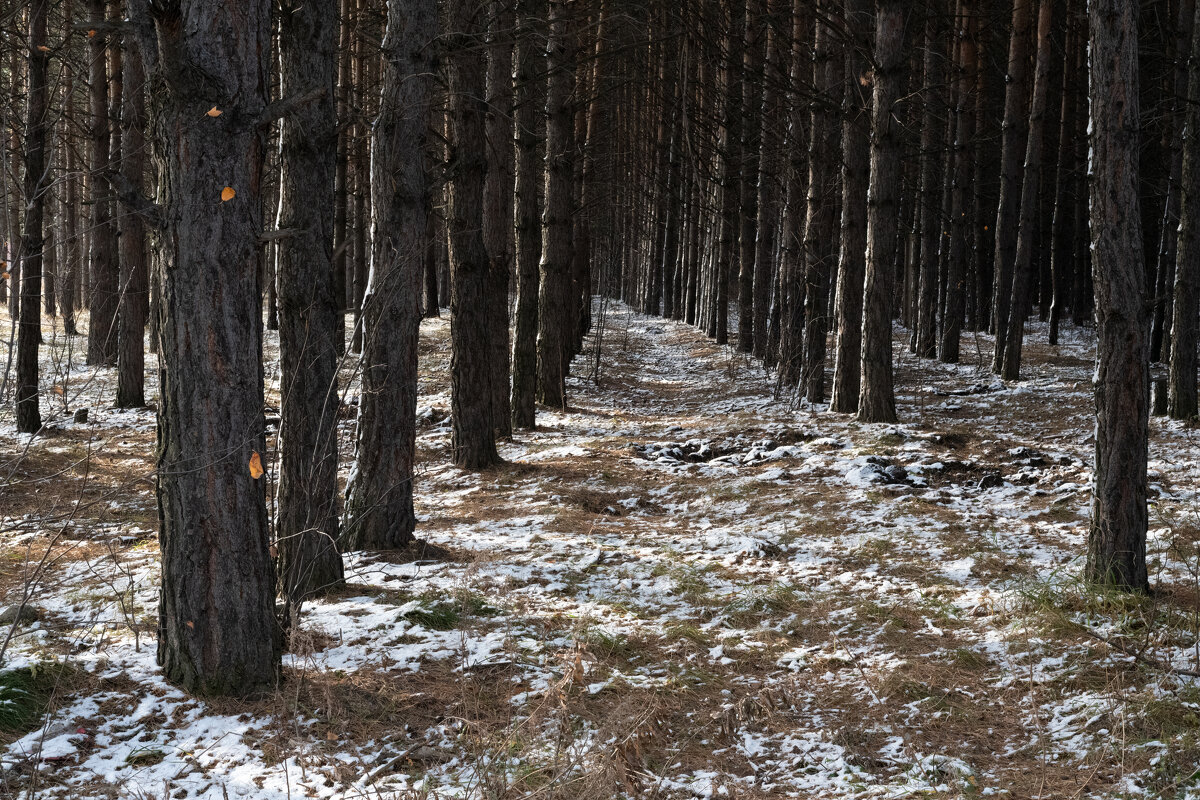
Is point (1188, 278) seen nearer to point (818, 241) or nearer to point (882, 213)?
point (882, 213)

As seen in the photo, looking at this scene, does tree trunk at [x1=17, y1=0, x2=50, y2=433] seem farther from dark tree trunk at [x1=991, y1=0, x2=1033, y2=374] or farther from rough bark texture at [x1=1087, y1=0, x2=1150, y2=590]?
dark tree trunk at [x1=991, y1=0, x2=1033, y2=374]

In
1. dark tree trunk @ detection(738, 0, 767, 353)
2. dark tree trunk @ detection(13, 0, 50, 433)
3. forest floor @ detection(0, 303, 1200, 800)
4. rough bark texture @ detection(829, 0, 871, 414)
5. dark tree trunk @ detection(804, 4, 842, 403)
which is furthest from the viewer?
dark tree trunk @ detection(738, 0, 767, 353)

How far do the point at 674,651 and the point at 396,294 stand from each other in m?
3.11

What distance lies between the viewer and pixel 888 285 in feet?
33.6

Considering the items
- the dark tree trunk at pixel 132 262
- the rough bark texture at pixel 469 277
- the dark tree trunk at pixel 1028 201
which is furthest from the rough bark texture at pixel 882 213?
the dark tree trunk at pixel 132 262

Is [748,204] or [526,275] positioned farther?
[748,204]

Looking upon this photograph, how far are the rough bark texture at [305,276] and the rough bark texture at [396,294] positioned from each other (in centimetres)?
84

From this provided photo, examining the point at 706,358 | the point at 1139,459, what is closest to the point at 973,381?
the point at 706,358

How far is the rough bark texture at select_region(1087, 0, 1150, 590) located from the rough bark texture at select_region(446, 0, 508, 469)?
540 cm

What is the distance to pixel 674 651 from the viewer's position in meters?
4.57

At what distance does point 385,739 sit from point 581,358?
16.4 m

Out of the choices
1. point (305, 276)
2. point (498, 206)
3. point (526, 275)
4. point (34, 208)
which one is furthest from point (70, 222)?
point (305, 276)

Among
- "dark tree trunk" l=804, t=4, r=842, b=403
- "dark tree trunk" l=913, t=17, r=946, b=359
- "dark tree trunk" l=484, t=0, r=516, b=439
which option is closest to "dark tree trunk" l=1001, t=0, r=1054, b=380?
"dark tree trunk" l=913, t=17, r=946, b=359

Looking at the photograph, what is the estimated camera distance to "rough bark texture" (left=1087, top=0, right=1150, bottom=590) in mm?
4543
